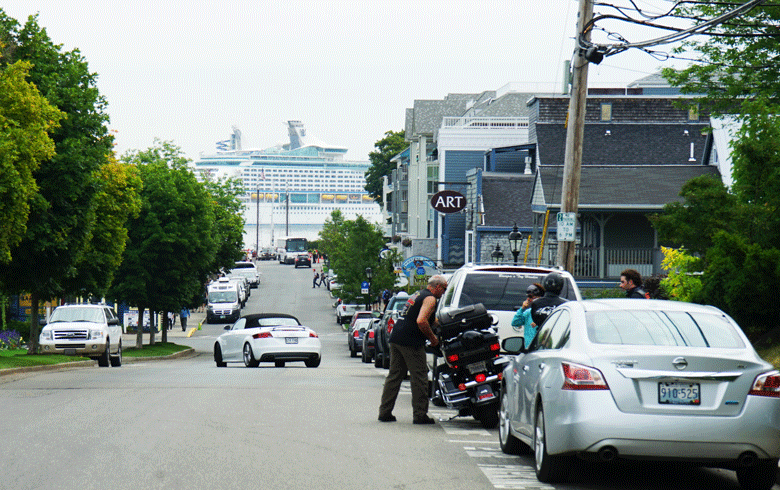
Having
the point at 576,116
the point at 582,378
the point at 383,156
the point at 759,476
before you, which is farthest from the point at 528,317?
the point at 383,156

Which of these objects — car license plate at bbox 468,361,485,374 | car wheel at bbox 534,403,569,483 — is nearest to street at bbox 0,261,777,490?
car wheel at bbox 534,403,569,483

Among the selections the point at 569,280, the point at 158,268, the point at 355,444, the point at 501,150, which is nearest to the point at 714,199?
the point at 569,280

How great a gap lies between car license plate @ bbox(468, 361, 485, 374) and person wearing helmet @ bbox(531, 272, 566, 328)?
30.4 inches

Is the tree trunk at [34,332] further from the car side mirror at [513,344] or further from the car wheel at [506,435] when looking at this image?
the car side mirror at [513,344]

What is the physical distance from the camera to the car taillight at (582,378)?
23.9 feet

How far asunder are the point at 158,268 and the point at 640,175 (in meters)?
18.8

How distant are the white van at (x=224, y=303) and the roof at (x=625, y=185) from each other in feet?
111

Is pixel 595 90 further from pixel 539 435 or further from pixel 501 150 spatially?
pixel 539 435

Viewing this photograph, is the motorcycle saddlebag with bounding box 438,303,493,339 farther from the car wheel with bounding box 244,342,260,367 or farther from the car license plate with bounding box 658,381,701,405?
Answer: the car wheel with bounding box 244,342,260,367

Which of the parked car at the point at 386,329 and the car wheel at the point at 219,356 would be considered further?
the car wheel at the point at 219,356

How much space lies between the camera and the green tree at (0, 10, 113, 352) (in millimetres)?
24484

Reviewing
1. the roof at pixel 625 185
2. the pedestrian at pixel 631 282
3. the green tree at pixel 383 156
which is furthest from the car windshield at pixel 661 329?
the green tree at pixel 383 156

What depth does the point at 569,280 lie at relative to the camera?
1318 centimetres

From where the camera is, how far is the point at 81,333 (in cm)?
2762
